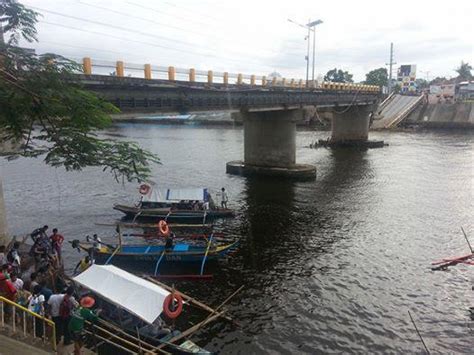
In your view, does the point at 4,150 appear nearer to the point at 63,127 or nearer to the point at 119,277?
the point at 63,127

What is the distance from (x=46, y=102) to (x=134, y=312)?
308 inches

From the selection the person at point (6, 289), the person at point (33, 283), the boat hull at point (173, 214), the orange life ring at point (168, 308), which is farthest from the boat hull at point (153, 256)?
the boat hull at point (173, 214)

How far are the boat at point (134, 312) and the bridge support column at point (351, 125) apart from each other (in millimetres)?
72342

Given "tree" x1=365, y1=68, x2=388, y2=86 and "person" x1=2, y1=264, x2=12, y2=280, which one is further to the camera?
"tree" x1=365, y1=68, x2=388, y2=86

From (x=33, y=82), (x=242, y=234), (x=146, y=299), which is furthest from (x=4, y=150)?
(x=242, y=234)

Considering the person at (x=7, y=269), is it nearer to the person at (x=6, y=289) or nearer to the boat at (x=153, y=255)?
the person at (x=6, y=289)

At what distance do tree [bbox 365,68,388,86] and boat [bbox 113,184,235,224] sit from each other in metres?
151

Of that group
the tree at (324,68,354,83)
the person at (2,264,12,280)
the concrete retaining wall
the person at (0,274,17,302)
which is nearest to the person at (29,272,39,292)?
the person at (2,264,12,280)

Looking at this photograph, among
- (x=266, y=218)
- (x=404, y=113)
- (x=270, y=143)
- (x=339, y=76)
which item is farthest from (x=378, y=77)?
(x=266, y=218)

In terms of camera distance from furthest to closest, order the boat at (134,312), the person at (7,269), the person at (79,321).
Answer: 1. the person at (7,269)
2. the boat at (134,312)
3. the person at (79,321)

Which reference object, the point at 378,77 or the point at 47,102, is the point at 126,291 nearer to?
the point at 47,102

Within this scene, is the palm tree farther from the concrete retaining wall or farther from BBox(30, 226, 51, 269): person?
BBox(30, 226, 51, 269): person

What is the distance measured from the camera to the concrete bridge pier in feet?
167

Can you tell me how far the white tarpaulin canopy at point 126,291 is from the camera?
45.9 ft
